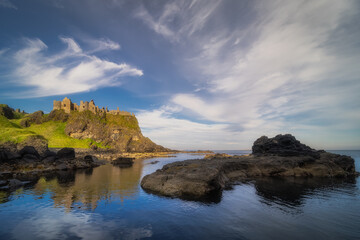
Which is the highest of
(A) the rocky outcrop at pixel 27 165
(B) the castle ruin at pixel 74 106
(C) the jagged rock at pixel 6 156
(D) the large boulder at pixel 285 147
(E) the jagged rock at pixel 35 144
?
(B) the castle ruin at pixel 74 106

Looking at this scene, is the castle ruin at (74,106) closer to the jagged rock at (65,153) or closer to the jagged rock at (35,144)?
the jagged rock at (35,144)

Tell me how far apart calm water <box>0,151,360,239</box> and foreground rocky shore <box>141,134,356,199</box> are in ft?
8.95

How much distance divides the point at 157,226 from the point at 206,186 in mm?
9983

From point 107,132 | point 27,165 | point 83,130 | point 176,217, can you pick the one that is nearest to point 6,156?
point 27,165

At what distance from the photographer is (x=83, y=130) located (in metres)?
158

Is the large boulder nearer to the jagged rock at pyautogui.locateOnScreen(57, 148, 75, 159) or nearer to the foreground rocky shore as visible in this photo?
the foreground rocky shore

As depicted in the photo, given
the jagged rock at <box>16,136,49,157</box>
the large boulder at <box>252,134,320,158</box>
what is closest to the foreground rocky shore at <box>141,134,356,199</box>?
the large boulder at <box>252,134,320,158</box>

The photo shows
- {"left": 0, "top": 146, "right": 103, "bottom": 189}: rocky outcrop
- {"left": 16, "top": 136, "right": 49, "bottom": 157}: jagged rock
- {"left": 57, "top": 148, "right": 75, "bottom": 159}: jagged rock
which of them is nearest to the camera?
{"left": 0, "top": 146, "right": 103, "bottom": 189}: rocky outcrop

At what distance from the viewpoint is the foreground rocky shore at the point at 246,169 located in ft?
68.0

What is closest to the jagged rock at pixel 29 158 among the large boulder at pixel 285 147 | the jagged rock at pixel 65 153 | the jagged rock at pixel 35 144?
the jagged rock at pixel 65 153

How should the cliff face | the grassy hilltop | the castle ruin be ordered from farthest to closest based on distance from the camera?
the castle ruin
the cliff face
the grassy hilltop

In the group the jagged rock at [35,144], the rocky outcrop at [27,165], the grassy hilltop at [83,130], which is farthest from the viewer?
the grassy hilltop at [83,130]

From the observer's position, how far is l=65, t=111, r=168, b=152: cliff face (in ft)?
514

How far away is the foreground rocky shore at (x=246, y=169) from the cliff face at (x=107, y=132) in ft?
436
